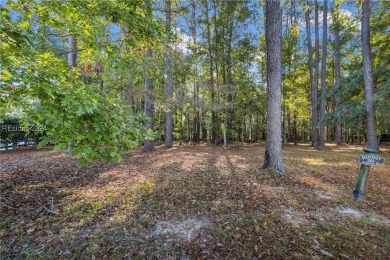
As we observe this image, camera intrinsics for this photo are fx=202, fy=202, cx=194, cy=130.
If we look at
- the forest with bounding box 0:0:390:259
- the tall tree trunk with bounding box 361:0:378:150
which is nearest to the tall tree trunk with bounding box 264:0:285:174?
the forest with bounding box 0:0:390:259

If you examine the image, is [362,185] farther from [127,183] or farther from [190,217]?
[127,183]

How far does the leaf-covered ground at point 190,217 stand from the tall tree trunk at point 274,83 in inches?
24.7

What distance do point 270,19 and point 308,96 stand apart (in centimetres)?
1571

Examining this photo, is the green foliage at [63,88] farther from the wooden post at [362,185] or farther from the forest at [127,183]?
the wooden post at [362,185]

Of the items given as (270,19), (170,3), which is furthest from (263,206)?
(170,3)

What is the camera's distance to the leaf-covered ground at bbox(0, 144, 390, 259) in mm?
2467

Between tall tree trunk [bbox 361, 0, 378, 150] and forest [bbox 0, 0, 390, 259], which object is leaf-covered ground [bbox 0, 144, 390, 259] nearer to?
forest [bbox 0, 0, 390, 259]

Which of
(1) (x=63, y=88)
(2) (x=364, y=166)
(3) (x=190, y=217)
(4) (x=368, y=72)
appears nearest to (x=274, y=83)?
(2) (x=364, y=166)

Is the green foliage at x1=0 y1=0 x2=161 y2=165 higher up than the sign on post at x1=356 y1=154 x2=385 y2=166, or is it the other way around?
the green foliage at x1=0 y1=0 x2=161 y2=165

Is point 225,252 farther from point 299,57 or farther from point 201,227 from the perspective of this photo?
point 299,57

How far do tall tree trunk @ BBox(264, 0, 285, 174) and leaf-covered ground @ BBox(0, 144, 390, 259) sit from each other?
63cm

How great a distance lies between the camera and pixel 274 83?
5.77 meters

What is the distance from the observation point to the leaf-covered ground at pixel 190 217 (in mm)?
2467

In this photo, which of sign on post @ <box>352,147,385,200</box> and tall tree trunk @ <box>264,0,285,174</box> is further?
tall tree trunk @ <box>264,0,285,174</box>
